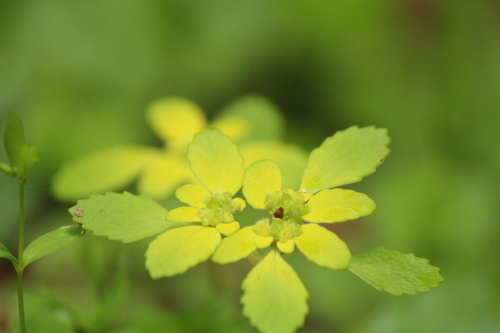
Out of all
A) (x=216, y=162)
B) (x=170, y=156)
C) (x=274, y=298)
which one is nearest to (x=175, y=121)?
(x=170, y=156)

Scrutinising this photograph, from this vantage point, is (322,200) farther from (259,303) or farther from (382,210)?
(382,210)

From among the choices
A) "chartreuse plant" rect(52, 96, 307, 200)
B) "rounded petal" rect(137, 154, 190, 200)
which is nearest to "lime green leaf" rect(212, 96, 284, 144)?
"chartreuse plant" rect(52, 96, 307, 200)

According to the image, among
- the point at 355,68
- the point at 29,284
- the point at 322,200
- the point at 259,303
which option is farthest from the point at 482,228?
the point at 29,284

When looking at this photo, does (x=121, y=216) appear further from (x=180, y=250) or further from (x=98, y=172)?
(x=98, y=172)

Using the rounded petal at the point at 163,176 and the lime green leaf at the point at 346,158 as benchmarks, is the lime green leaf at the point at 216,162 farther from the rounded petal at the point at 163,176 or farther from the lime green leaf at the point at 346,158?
the rounded petal at the point at 163,176

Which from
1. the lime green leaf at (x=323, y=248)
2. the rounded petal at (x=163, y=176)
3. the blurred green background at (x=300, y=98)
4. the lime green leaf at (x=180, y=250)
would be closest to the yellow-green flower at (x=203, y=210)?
the lime green leaf at (x=180, y=250)

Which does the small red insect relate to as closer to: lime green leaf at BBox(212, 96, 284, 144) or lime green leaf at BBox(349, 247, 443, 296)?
lime green leaf at BBox(349, 247, 443, 296)
